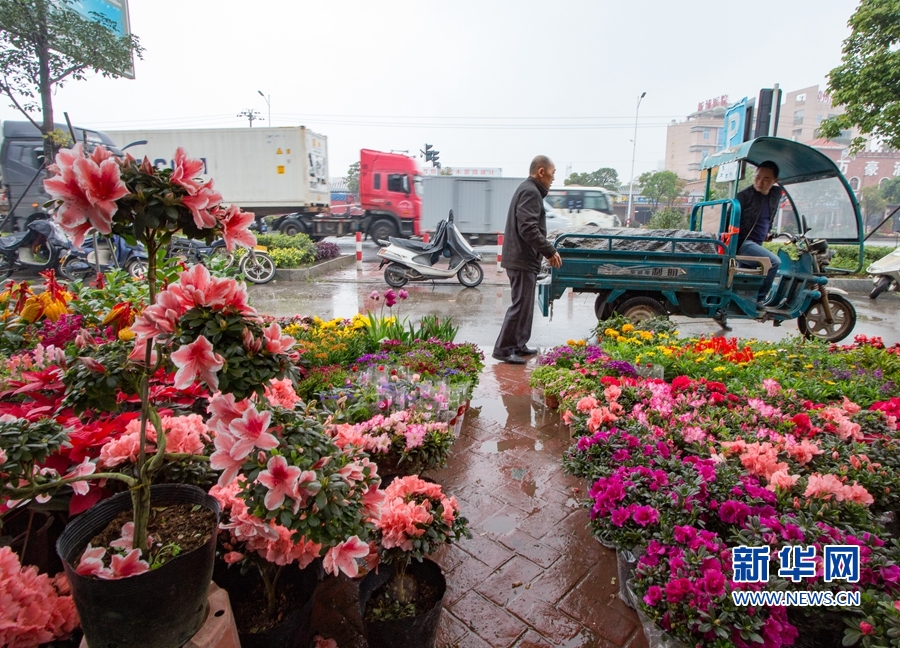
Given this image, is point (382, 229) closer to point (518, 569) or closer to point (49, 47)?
point (49, 47)

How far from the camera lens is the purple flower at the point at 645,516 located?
1934 millimetres

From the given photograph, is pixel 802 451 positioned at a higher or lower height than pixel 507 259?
lower

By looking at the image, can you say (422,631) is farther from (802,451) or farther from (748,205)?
(748,205)

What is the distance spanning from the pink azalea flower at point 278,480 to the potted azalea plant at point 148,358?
0.64 ft

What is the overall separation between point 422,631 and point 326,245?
43.3 feet

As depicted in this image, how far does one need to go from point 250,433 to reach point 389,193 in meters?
17.1

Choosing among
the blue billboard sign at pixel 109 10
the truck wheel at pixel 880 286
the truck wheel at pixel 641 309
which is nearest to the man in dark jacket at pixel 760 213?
the truck wheel at pixel 641 309

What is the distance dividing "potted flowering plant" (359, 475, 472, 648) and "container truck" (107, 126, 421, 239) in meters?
16.3

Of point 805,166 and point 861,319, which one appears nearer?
point 805,166

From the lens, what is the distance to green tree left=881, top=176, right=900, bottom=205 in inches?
1587

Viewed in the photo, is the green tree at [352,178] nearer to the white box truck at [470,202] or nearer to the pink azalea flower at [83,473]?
the white box truck at [470,202]

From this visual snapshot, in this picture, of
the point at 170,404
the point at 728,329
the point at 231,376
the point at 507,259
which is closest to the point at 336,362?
the point at 170,404

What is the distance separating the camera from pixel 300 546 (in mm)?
1732

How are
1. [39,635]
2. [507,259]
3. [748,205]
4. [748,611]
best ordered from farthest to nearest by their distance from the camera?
[748,205], [507,259], [748,611], [39,635]
